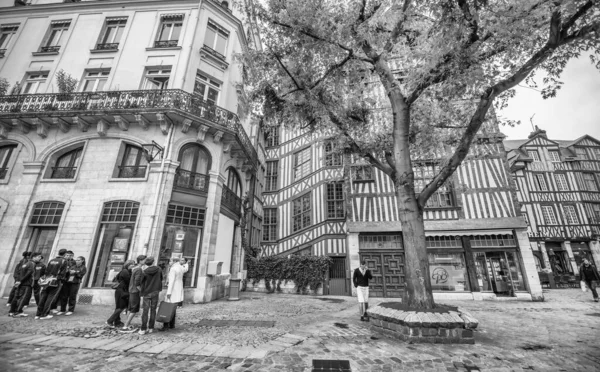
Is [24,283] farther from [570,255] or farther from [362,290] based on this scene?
[570,255]

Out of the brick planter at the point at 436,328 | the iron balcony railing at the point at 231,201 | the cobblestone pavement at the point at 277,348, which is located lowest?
the cobblestone pavement at the point at 277,348

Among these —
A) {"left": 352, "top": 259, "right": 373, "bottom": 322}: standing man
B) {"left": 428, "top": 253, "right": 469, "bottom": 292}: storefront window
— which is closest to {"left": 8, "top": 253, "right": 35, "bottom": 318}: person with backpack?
{"left": 352, "top": 259, "right": 373, "bottom": 322}: standing man

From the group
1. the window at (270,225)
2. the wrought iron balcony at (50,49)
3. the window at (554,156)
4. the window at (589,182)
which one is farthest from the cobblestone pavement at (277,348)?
the window at (589,182)

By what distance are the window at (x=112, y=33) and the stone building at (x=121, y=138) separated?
0.07 metres

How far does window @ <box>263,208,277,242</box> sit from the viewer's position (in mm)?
17312

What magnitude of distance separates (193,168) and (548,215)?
3029 cm

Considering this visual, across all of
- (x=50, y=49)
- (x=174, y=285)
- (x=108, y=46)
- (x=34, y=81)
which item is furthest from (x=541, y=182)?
(x=34, y=81)

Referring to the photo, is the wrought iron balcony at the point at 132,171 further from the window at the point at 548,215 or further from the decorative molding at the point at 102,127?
the window at the point at 548,215

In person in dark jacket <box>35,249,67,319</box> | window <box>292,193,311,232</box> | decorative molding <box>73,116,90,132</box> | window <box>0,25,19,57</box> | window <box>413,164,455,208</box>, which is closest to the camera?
person in dark jacket <box>35,249,67,319</box>

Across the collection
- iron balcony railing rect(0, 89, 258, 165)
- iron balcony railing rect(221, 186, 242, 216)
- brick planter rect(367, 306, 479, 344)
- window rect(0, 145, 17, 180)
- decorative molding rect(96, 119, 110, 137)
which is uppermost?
iron balcony railing rect(0, 89, 258, 165)

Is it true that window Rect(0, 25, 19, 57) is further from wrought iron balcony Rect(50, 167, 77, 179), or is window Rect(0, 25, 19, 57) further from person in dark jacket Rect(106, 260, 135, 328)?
person in dark jacket Rect(106, 260, 135, 328)

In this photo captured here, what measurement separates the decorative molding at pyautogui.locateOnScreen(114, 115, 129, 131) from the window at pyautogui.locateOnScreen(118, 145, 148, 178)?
0.81 metres

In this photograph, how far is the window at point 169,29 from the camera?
12427mm

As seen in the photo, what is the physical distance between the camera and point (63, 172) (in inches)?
421
